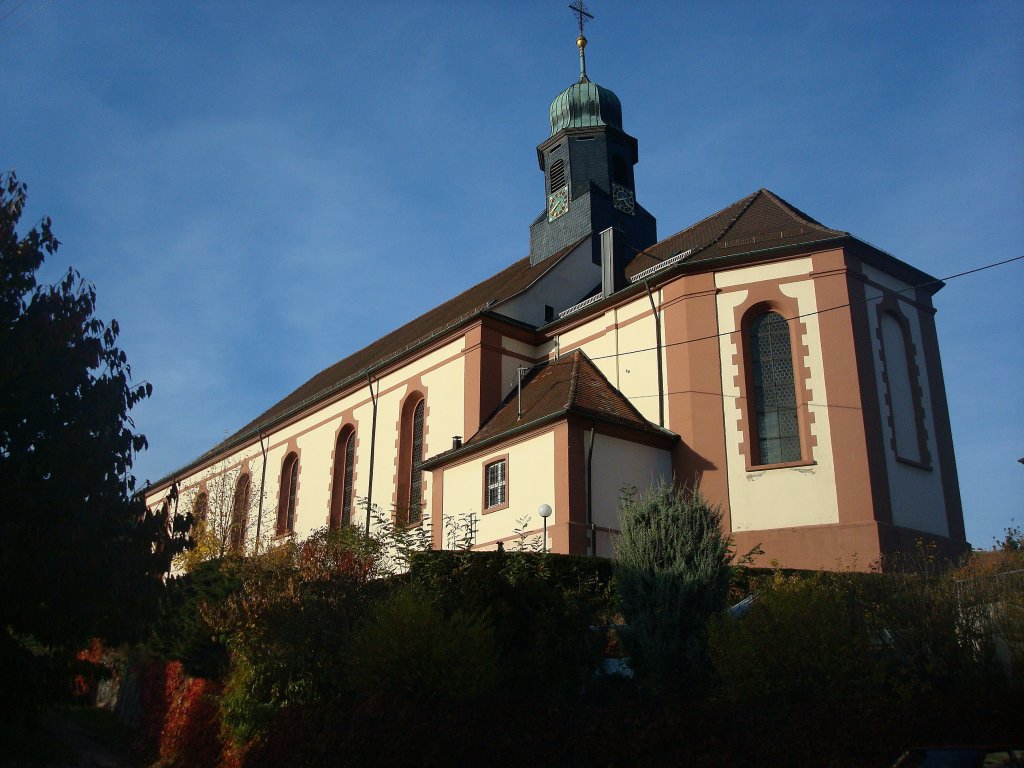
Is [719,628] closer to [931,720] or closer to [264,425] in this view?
[931,720]

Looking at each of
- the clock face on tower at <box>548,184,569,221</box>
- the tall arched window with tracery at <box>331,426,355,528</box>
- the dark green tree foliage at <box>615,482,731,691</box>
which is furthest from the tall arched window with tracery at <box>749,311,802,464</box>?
the tall arched window with tracery at <box>331,426,355,528</box>

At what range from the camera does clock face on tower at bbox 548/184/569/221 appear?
31.6 metres

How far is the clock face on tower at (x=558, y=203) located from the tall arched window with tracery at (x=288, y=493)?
12803 millimetres

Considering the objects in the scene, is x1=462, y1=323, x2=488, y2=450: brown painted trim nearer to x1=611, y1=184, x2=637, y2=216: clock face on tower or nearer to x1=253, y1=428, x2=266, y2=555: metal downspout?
x1=611, y1=184, x2=637, y2=216: clock face on tower

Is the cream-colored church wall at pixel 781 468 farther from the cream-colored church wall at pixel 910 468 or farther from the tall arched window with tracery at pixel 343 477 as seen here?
the tall arched window with tracery at pixel 343 477

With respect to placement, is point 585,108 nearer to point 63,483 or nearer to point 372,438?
point 372,438

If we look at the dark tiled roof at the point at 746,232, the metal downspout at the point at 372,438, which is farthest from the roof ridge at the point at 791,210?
the metal downspout at the point at 372,438

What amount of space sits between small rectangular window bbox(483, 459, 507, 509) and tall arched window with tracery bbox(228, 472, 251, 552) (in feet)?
40.2

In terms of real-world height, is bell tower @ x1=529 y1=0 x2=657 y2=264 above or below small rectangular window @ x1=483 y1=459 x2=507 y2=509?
above

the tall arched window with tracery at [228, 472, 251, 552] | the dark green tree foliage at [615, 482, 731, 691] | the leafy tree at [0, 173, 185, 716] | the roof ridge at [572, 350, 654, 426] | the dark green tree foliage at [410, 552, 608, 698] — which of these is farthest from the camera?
the tall arched window with tracery at [228, 472, 251, 552]

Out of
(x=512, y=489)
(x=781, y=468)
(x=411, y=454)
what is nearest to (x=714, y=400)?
(x=781, y=468)

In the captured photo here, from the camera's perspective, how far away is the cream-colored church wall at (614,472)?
67.9 ft

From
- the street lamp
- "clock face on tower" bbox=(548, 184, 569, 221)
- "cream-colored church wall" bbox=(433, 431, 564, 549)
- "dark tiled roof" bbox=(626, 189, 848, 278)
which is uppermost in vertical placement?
"clock face on tower" bbox=(548, 184, 569, 221)

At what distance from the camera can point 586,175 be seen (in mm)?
31609
